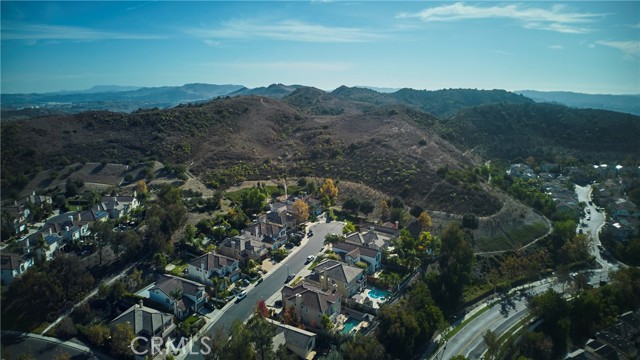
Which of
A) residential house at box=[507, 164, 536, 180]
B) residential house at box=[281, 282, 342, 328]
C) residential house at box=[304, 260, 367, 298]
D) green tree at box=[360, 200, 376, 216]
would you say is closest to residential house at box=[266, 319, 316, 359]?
residential house at box=[281, 282, 342, 328]

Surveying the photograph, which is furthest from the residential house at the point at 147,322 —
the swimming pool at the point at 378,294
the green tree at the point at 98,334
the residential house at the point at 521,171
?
the residential house at the point at 521,171

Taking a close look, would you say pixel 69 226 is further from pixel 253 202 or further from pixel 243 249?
pixel 253 202

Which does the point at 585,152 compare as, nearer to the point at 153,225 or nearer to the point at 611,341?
the point at 611,341

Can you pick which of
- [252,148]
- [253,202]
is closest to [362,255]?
[253,202]

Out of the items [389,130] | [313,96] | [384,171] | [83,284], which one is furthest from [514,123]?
[83,284]

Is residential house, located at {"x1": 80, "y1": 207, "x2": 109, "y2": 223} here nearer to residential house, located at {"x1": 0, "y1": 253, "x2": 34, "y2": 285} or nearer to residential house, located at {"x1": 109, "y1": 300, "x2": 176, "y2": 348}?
residential house, located at {"x1": 0, "y1": 253, "x2": 34, "y2": 285}

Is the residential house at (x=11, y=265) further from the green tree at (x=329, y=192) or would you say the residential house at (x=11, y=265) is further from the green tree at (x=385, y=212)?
the green tree at (x=385, y=212)
